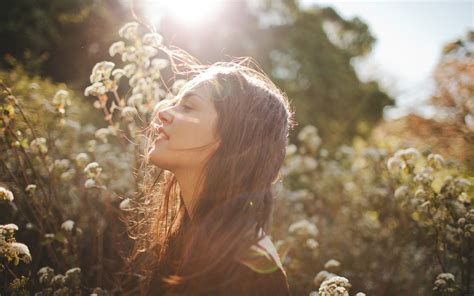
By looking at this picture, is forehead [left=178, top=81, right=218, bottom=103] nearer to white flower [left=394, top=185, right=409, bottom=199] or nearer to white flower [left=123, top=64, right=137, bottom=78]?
white flower [left=123, top=64, right=137, bottom=78]

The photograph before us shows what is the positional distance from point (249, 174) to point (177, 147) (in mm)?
400

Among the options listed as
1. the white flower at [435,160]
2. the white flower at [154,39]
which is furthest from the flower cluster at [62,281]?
the white flower at [435,160]

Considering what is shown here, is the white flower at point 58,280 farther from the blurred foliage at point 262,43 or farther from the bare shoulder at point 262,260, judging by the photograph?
the blurred foliage at point 262,43

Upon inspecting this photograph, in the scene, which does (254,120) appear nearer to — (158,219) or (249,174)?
(249,174)

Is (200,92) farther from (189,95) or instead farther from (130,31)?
(130,31)

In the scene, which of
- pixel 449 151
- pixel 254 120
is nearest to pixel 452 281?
pixel 254 120

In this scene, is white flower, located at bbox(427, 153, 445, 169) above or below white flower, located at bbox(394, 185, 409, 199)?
above

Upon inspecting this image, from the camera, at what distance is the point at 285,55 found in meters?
16.6

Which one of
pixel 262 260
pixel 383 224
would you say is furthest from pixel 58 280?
pixel 383 224

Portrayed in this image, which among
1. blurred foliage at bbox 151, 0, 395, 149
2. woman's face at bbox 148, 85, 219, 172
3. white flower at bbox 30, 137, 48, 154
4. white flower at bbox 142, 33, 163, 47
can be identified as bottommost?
woman's face at bbox 148, 85, 219, 172

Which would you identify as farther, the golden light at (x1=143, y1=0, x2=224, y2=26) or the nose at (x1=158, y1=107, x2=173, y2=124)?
the golden light at (x1=143, y1=0, x2=224, y2=26)

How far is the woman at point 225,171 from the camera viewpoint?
1.79 meters

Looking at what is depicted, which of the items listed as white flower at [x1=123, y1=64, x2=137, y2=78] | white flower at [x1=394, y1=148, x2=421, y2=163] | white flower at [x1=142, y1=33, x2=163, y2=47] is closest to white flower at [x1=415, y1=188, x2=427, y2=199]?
white flower at [x1=394, y1=148, x2=421, y2=163]

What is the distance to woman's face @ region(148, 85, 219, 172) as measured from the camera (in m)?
1.90
